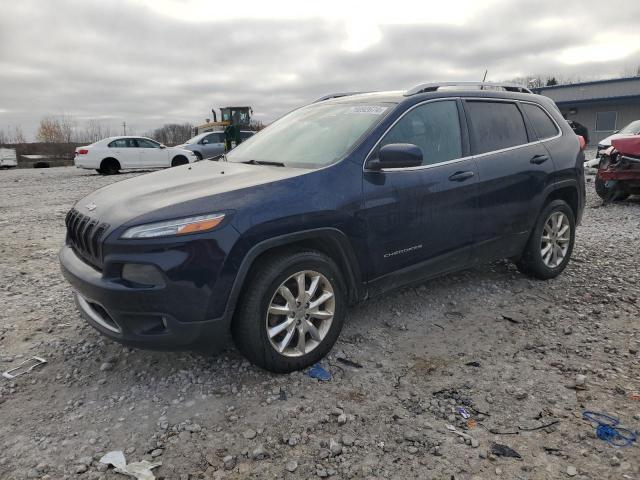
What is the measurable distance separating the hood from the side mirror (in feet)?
1.69

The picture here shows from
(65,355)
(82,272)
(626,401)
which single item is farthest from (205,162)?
(626,401)

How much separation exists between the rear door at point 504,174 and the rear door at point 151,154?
16.2 meters

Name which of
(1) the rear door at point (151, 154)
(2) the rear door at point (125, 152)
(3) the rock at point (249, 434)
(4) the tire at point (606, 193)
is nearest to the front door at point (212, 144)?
(1) the rear door at point (151, 154)

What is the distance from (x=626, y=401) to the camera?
282cm

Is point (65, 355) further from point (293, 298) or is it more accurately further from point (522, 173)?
point (522, 173)

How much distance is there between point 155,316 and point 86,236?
29.0 inches

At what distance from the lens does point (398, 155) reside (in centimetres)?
320

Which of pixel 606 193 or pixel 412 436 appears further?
pixel 606 193

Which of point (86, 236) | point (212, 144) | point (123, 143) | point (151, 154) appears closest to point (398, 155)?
point (86, 236)

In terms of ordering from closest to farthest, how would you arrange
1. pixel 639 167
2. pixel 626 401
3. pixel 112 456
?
pixel 112 456
pixel 626 401
pixel 639 167

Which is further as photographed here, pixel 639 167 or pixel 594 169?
pixel 594 169

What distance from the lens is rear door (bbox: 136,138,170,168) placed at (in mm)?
18453

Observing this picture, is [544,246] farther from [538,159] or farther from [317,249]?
[317,249]

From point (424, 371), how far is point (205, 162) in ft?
7.90
